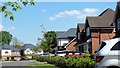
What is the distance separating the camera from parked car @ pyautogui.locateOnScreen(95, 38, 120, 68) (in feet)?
39.9

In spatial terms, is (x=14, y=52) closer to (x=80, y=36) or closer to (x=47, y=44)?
(x=47, y=44)

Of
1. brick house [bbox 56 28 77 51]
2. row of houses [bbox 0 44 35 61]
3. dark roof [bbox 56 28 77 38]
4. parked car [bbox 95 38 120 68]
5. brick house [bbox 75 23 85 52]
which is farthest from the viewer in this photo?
row of houses [bbox 0 44 35 61]

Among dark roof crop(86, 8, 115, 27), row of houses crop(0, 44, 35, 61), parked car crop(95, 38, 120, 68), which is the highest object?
dark roof crop(86, 8, 115, 27)

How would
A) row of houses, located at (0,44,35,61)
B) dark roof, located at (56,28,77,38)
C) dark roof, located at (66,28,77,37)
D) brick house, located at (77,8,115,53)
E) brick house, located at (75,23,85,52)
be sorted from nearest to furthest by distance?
brick house, located at (77,8,115,53), brick house, located at (75,23,85,52), dark roof, located at (66,28,77,37), dark roof, located at (56,28,77,38), row of houses, located at (0,44,35,61)

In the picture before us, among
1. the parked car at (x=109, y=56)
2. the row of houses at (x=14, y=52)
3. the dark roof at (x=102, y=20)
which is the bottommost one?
the parked car at (x=109, y=56)

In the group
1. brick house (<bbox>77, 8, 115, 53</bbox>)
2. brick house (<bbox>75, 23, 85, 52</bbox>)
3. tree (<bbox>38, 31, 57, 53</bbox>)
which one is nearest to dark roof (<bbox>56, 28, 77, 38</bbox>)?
tree (<bbox>38, 31, 57, 53</bbox>)

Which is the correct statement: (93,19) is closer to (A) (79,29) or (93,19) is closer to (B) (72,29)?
(A) (79,29)

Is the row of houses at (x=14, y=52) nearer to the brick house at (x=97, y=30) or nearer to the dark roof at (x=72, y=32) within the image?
the dark roof at (x=72, y=32)

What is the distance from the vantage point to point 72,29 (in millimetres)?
88750

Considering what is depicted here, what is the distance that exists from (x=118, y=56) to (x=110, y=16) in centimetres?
4652

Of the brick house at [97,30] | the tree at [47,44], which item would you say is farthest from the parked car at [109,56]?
the tree at [47,44]

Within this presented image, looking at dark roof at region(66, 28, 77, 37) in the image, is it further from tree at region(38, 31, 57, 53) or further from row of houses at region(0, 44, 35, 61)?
row of houses at region(0, 44, 35, 61)

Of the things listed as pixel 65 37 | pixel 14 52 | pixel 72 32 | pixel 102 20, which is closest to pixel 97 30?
pixel 102 20

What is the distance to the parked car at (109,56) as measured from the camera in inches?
478
